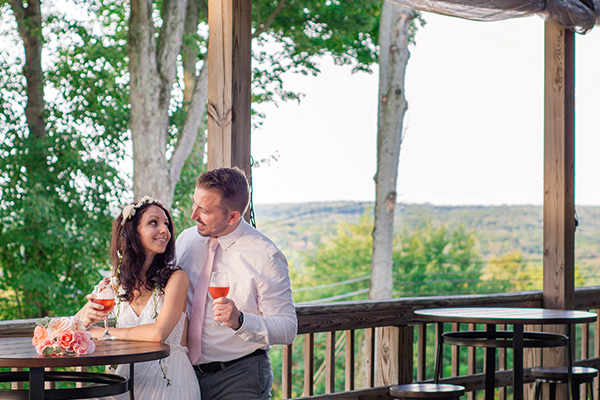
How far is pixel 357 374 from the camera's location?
16.5 metres

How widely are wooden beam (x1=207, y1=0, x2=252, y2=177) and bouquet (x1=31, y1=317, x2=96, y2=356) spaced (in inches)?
38.2

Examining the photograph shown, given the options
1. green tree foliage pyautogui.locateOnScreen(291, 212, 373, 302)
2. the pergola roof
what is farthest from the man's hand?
green tree foliage pyautogui.locateOnScreen(291, 212, 373, 302)

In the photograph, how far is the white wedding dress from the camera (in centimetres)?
254

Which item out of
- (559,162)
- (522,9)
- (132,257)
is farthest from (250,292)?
(559,162)

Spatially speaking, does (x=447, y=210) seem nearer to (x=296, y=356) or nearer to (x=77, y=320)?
(x=296, y=356)

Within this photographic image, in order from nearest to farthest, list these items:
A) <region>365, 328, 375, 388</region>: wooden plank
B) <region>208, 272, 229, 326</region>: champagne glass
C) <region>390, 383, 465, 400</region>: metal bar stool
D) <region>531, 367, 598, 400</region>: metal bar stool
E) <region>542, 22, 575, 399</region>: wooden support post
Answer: <region>208, 272, 229, 326</region>: champagne glass
<region>390, 383, 465, 400</region>: metal bar stool
<region>365, 328, 375, 388</region>: wooden plank
<region>531, 367, 598, 400</region>: metal bar stool
<region>542, 22, 575, 399</region>: wooden support post

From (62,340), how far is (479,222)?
26324 mm

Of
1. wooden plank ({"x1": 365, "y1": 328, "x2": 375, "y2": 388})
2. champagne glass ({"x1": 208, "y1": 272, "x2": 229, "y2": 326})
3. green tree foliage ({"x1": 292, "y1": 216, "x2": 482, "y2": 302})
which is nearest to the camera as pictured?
champagne glass ({"x1": 208, "y1": 272, "x2": 229, "y2": 326})

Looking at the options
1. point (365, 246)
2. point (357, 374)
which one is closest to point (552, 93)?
point (357, 374)

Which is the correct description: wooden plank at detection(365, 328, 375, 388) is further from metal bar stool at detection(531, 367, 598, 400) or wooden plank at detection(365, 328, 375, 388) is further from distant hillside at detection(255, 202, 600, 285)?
distant hillside at detection(255, 202, 600, 285)

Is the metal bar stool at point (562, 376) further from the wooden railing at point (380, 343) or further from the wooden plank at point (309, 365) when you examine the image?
the wooden plank at point (309, 365)

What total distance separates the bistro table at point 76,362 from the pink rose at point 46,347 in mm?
18

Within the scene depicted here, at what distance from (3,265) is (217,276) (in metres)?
9.16

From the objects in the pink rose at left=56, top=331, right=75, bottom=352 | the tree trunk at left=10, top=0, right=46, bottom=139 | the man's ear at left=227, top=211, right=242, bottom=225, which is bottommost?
the pink rose at left=56, top=331, right=75, bottom=352
